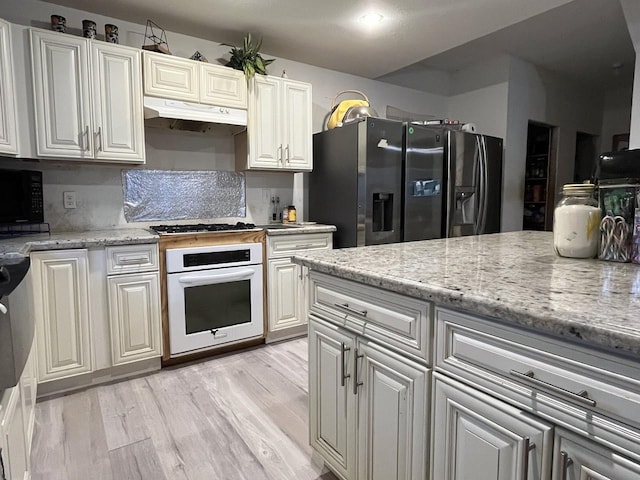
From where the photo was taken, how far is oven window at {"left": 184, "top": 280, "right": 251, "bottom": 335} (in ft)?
8.23

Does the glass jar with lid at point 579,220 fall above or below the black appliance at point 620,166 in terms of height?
below

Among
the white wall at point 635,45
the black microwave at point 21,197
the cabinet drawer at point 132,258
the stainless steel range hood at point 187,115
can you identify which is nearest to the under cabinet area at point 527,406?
the cabinet drawer at point 132,258

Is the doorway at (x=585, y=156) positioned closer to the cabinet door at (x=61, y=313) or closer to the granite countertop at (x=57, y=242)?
the granite countertop at (x=57, y=242)

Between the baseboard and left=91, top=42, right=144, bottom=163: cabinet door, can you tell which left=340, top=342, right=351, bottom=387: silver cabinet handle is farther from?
left=91, top=42, right=144, bottom=163: cabinet door

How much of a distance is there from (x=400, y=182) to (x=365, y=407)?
2.23 metres

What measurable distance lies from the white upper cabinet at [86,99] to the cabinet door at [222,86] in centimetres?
42

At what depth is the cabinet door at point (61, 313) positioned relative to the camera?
79.8 inches

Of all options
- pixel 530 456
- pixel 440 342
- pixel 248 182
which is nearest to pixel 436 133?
pixel 248 182

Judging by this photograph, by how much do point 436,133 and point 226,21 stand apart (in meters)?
1.90

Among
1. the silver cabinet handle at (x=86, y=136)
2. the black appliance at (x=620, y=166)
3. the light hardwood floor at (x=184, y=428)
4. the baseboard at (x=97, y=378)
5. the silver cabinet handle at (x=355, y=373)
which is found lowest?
the light hardwood floor at (x=184, y=428)

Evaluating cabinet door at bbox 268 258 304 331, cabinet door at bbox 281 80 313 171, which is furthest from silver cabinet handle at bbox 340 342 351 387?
cabinet door at bbox 281 80 313 171

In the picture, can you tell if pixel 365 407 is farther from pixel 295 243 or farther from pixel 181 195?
pixel 181 195

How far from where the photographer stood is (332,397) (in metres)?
1.36

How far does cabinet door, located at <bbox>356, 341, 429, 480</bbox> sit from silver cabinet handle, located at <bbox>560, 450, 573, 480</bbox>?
33cm
